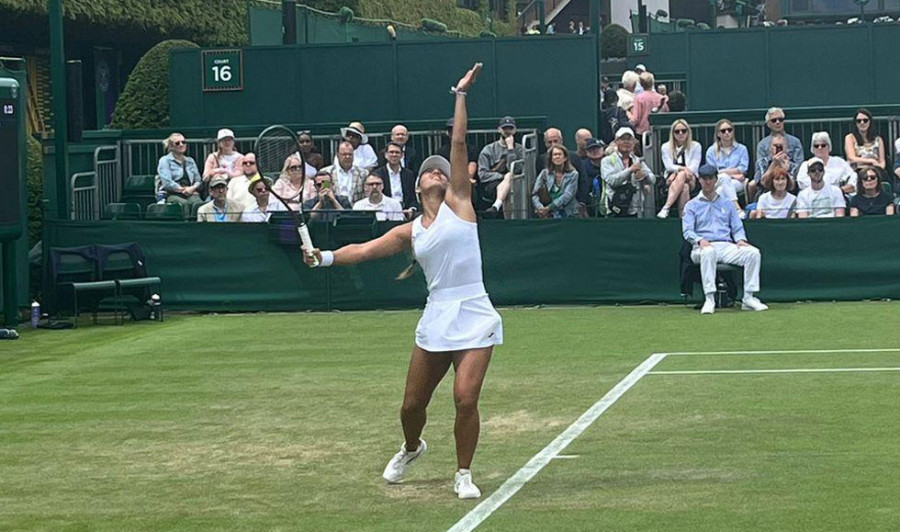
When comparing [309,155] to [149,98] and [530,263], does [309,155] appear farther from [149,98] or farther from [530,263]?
[149,98]

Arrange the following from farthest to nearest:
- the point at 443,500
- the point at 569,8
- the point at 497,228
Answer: the point at 569,8 → the point at 497,228 → the point at 443,500

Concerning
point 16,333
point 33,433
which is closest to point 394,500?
point 33,433

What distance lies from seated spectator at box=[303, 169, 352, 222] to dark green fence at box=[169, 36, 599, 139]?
18.8 feet

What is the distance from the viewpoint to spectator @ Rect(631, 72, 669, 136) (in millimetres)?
26734

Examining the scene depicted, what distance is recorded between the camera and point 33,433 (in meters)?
13.2

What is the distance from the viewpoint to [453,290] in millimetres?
10133

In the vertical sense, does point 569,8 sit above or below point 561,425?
above

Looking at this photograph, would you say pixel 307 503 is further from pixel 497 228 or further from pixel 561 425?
pixel 497 228

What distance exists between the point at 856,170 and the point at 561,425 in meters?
10.6

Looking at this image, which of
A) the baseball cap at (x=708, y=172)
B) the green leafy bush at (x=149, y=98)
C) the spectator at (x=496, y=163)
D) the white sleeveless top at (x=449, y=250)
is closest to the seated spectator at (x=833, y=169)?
the baseball cap at (x=708, y=172)

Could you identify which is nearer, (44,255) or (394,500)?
(394,500)

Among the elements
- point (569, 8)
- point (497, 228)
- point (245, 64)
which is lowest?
point (497, 228)

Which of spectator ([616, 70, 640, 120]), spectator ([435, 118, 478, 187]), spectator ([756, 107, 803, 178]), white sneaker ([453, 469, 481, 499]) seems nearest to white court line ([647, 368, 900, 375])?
white sneaker ([453, 469, 481, 499])

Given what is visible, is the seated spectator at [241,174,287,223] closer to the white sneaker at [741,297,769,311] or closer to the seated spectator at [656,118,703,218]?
the seated spectator at [656,118,703,218]
